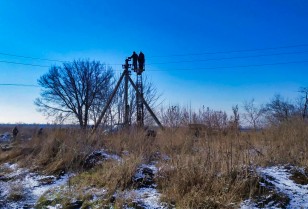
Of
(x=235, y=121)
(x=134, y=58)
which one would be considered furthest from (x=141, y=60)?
(x=235, y=121)

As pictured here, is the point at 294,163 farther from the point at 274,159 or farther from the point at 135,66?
the point at 135,66

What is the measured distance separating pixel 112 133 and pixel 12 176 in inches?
130

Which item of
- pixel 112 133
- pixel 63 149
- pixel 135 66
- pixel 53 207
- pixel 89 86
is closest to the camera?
pixel 53 207

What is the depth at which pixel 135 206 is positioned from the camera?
4168 mm

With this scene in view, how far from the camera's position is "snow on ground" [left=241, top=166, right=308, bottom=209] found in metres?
3.82

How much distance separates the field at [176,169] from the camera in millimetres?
4121

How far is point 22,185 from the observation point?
17.7 ft

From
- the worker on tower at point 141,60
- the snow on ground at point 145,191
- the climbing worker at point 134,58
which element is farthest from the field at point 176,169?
the worker on tower at point 141,60

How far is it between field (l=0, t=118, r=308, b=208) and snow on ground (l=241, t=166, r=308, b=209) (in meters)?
0.03

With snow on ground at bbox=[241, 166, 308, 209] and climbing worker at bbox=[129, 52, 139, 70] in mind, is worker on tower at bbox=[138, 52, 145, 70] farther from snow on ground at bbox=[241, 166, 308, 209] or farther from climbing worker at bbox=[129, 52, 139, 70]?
snow on ground at bbox=[241, 166, 308, 209]

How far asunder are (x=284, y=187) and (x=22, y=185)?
16.1 ft

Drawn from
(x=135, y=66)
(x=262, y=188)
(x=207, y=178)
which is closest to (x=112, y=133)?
(x=207, y=178)

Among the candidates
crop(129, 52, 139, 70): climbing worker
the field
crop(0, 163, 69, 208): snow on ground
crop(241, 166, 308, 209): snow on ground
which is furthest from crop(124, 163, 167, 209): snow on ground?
crop(129, 52, 139, 70): climbing worker

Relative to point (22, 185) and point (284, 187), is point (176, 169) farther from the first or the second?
point (22, 185)
